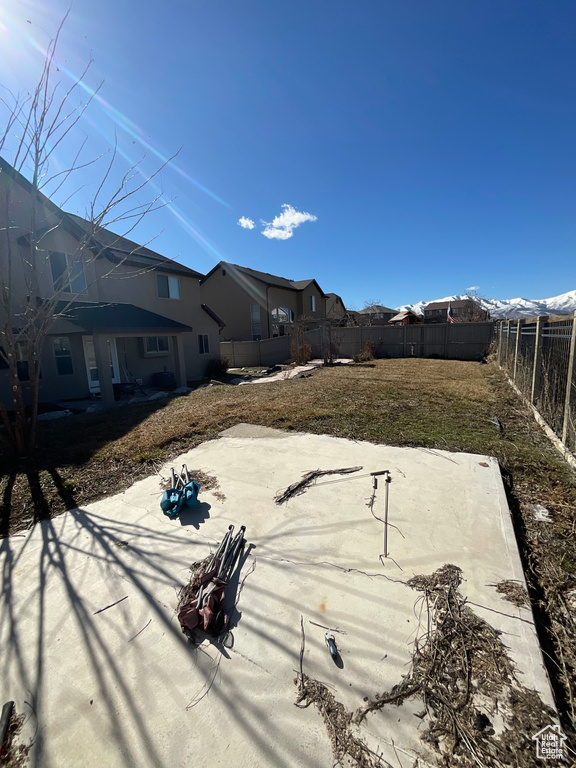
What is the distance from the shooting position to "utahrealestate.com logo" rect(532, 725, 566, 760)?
1.27m

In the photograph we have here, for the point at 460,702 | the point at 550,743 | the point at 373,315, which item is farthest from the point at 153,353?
the point at 373,315

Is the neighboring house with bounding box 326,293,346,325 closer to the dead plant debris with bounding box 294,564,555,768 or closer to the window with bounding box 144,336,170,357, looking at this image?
the window with bounding box 144,336,170,357

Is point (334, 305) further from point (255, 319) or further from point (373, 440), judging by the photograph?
point (373, 440)

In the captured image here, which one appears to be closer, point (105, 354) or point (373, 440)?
point (373, 440)

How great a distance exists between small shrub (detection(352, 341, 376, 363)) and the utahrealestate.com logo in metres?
16.1

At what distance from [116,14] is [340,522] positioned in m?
7.57

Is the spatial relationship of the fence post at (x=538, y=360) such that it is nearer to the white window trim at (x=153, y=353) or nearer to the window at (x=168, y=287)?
the white window trim at (x=153, y=353)

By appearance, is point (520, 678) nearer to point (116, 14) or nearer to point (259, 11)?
point (116, 14)

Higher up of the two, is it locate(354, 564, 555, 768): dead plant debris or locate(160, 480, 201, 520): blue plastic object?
locate(160, 480, 201, 520): blue plastic object

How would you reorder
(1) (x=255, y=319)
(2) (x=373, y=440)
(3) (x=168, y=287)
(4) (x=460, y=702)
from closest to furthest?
(4) (x=460, y=702) → (2) (x=373, y=440) → (3) (x=168, y=287) → (1) (x=255, y=319)

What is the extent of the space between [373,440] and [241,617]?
3331 millimetres

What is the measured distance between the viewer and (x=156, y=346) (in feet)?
43.1

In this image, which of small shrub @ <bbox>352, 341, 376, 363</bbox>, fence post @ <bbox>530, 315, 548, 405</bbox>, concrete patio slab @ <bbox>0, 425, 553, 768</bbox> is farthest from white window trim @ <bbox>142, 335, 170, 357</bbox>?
fence post @ <bbox>530, 315, 548, 405</bbox>

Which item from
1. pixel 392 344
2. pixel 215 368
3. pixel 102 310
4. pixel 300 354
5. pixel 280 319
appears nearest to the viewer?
pixel 102 310
